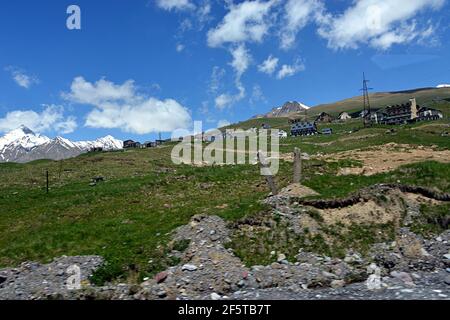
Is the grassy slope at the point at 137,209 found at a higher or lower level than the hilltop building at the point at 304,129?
lower

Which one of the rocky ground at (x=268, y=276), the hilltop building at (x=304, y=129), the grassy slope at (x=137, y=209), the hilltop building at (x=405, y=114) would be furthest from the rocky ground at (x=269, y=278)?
the hilltop building at (x=405, y=114)

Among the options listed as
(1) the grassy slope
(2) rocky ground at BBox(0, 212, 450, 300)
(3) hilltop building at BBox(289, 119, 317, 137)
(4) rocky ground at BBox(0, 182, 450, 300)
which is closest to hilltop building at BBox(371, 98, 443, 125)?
(3) hilltop building at BBox(289, 119, 317, 137)

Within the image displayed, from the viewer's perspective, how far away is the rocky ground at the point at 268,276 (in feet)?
52.7

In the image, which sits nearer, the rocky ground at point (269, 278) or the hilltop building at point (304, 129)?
the rocky ground at point (269, 278)

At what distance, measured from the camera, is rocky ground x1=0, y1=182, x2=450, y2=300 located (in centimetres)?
1605

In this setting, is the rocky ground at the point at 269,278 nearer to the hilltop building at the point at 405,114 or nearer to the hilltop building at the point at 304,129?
the hilltop building at the point at 304,129

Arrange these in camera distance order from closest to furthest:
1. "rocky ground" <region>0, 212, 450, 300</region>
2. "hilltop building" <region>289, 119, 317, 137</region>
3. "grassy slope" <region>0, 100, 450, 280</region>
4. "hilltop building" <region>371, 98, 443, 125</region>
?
"rocky ground" <region>0, 212, 450, 300</region> < "grassy slope" <region>0, 100, 450, 280</region> < "hilltop building" <region>371, 98, 443, 125</region> < "hilltop building" <region>289, 119, 317, 137</region>

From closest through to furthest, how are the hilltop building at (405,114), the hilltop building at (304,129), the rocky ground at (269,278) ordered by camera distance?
1. the rocky ground at (269,278)
2. the hilltop building at (405,114)
3. the hilltop building at (304,129)

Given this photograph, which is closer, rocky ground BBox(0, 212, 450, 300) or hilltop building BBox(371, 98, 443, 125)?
rocky ground BBox(0, 212, 450, 300)

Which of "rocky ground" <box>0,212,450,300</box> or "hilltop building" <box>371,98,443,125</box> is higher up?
"hilltop building" <box>371,98,443,125</box>

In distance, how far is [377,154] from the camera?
42.7 m

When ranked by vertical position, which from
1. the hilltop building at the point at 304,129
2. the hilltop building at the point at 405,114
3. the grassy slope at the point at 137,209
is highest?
the hilltop building at the point at 405,114

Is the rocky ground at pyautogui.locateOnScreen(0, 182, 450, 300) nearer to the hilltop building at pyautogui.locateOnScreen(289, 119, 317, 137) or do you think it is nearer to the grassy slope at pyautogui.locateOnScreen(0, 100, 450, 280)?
the grassy slope at pyautogui.locateOnScreen(0, 100, 450, 280)
